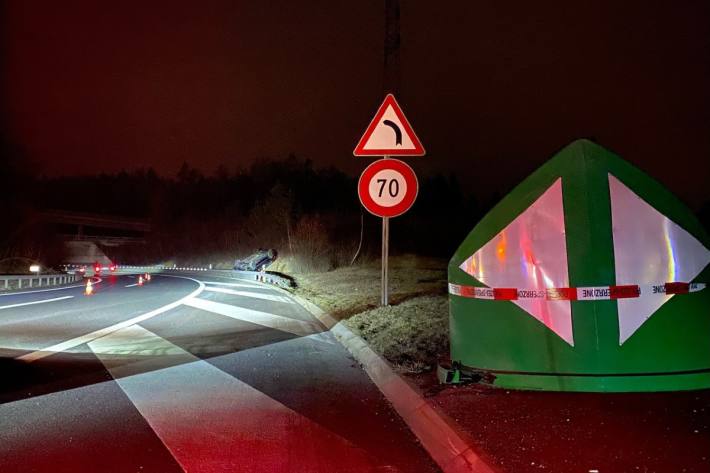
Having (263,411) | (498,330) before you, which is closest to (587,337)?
(498,330)

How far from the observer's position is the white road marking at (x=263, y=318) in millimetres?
11672

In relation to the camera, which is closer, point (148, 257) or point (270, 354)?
point (270, 354)

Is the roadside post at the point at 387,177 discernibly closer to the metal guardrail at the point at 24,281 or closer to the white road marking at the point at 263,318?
the white road marking at the point at 263,318

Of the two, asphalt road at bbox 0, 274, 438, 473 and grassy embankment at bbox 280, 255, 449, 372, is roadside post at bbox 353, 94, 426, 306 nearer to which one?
grassy embankment at bbox 280, 255, 449, 372

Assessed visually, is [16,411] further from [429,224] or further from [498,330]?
[429,224]

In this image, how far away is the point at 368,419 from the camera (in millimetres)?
5422

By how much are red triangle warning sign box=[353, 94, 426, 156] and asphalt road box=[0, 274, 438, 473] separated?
3386mm

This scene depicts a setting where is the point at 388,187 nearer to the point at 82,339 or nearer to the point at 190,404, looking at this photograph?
the point at 82,339

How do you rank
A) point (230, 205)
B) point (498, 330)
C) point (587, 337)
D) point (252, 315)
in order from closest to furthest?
point (587, 337) < point (498, 330) < point (252, 315) < point (230, 205)

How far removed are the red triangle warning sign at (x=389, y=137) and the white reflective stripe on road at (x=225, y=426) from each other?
15.4ft

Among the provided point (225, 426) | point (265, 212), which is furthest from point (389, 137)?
point (265, 212)

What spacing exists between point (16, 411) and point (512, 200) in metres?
5.10

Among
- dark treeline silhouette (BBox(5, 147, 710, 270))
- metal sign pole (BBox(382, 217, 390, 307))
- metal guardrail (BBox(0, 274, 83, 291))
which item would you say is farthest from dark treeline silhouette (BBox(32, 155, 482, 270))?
metal sign pole (BBox(382, 217, 390, 307))

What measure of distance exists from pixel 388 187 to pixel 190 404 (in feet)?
19.2
